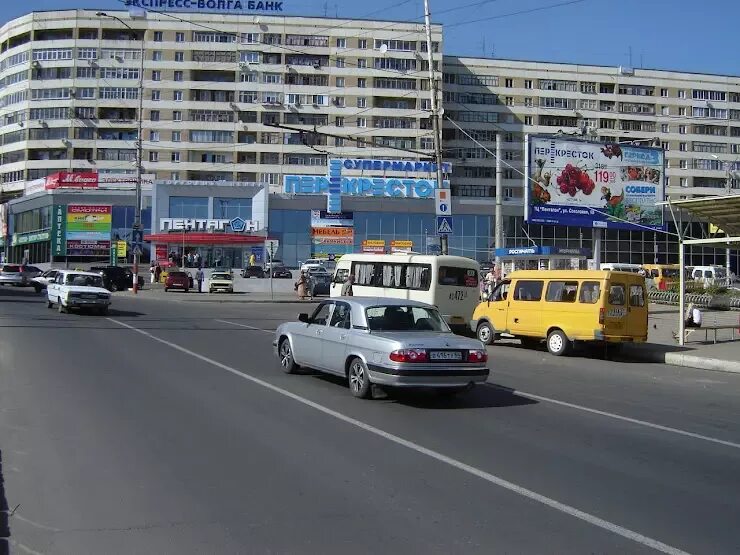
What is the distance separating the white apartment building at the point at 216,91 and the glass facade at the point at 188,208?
14.6 meters

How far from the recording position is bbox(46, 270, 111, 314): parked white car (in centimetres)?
2511

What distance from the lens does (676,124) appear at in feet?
304

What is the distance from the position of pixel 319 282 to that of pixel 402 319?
121 feet

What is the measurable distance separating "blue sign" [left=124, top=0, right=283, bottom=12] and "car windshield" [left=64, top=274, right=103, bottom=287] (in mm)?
63428

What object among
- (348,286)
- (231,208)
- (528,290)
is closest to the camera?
(528,290)

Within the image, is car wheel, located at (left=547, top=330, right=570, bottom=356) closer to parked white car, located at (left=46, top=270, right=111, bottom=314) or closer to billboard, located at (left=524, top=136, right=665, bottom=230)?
parked white car, located at (left=46, top=270, right=111, bottom=314)

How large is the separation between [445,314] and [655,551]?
18.3 metres

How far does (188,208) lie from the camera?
223ft

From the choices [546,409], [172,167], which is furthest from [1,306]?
[172,167]

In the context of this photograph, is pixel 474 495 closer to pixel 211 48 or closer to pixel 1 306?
pixel 1 306

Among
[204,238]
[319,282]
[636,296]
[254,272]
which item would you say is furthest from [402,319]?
[204,238]

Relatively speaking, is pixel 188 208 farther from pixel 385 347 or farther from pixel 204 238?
pixel 385 347

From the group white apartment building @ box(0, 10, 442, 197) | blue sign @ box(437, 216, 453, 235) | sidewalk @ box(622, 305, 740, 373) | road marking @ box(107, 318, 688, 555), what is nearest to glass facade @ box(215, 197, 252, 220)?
white apartment building @ box(0, 10, 442, 197)

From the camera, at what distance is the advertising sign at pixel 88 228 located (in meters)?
68.1
